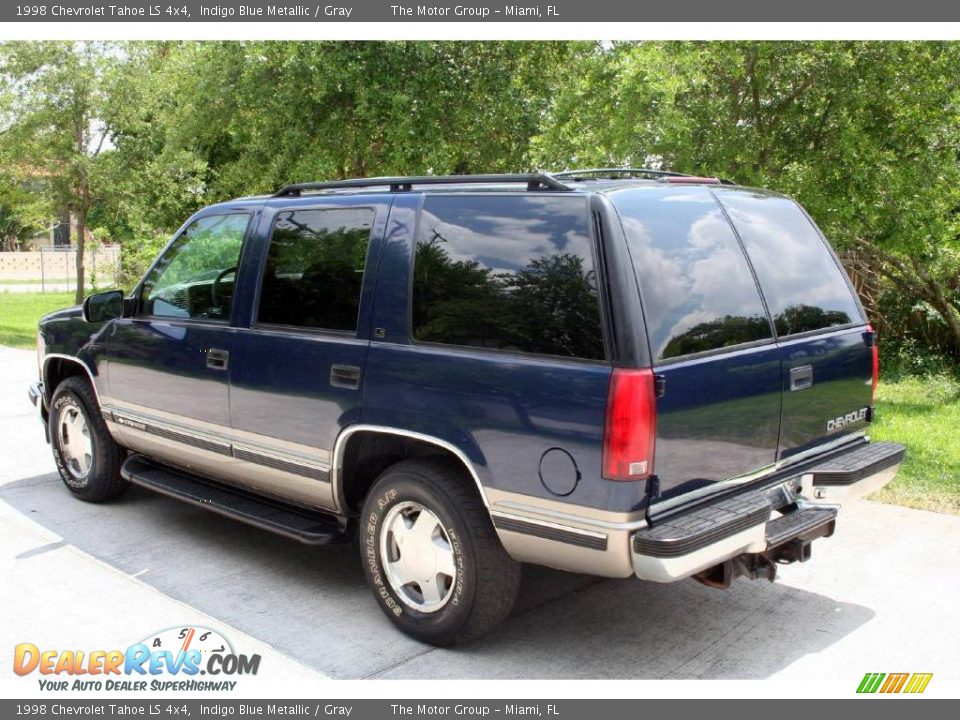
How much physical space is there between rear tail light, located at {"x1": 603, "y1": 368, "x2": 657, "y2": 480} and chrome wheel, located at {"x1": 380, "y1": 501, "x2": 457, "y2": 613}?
36.8 inches

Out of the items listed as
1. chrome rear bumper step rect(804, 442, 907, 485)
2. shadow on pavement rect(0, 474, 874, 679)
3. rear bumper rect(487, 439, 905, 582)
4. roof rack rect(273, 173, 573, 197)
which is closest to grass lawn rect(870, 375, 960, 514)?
chrome rear bumper step rect(804, 442, 907, 485)

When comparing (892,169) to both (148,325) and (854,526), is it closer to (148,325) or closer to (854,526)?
(854,526)

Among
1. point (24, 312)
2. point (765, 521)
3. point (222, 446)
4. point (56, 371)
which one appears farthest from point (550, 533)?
point (24, 312)

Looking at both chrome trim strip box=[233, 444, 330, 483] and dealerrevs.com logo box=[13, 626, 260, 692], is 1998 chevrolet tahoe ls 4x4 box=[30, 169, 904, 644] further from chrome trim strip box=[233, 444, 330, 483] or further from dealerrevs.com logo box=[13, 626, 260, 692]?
dealerrevs.com logo box=[13, 626, 260, 692]

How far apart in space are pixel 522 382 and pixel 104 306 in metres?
3.32

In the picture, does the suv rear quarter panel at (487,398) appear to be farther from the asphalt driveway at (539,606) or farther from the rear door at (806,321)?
the rear door at (806,321)

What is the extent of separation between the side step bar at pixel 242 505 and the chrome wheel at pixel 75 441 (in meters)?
0.54

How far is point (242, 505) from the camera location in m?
5.21

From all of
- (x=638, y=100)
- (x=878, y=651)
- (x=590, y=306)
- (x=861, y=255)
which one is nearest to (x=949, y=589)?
(x=878, y=651)

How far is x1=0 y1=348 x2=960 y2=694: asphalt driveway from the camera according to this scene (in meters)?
4.14

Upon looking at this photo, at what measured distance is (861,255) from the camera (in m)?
13.2

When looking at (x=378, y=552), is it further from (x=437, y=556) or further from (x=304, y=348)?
(x=304, y=348)

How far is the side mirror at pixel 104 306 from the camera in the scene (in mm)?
5953

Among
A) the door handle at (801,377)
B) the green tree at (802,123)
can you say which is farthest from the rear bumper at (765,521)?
the green tree at (802,123)
